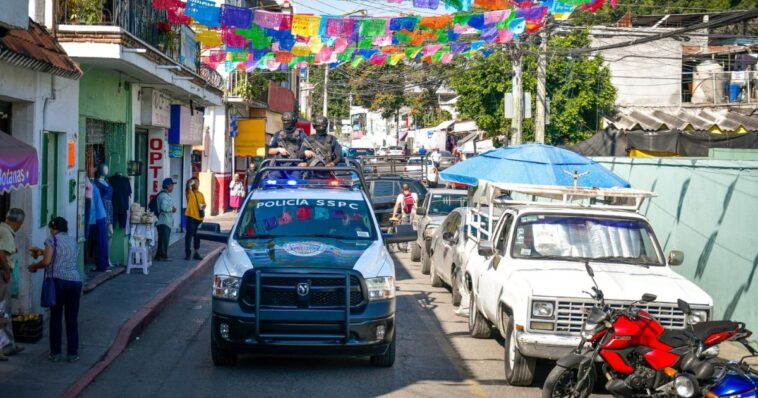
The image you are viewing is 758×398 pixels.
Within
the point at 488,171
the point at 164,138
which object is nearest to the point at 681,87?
the point at 164,138

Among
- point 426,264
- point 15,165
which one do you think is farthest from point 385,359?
point 426,264

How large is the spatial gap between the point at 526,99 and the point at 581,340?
19.6 meters

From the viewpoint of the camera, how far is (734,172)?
12898 millimetres

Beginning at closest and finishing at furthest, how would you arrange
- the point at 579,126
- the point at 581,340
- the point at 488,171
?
1. the point at 581,340
2. the point at 488,171
3. the point at 579,126

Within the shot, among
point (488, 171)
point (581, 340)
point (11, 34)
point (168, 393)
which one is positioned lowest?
point (168, 393)

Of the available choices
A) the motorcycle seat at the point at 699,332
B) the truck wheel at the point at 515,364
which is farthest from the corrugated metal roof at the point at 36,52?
the motorcycle seat at the point at 699,332

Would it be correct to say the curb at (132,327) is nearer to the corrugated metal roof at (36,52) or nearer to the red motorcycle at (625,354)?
the corrugated metal roof at (36,52)

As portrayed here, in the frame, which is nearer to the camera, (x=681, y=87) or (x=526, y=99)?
(x=526, y=99)

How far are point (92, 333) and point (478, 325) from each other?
5030 millimetres

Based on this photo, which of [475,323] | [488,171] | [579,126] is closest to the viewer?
[475,323]

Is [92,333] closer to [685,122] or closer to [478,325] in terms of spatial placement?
[478,325]

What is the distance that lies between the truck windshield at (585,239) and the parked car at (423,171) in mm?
25214

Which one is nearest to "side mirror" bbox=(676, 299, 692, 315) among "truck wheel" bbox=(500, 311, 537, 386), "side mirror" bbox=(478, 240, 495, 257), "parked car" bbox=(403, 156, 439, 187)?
"truck wheel" bbox=(500, 311, 537, 386)

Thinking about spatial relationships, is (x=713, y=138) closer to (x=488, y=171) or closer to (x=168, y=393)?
(x=488, y=171)
